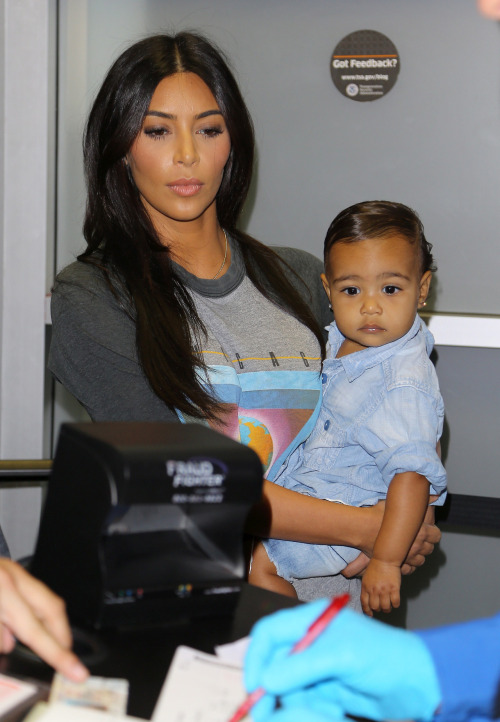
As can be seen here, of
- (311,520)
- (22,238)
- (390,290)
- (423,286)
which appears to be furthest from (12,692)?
(22,238)

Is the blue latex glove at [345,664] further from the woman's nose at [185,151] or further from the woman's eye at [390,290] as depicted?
the woman's nose at [185,151]

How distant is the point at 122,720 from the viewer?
0.79 m

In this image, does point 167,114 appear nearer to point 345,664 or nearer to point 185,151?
point 185,151

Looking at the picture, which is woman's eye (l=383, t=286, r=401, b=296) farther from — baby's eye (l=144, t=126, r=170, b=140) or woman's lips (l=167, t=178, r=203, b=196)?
baby's eye (l=144, t=126, r=170, b=140)

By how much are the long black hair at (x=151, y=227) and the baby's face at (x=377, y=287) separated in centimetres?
15

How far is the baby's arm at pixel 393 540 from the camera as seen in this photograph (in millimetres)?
1661

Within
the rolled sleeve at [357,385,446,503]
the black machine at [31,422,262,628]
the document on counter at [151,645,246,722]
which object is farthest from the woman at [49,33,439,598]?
the document on counter at [151,645,246,722]

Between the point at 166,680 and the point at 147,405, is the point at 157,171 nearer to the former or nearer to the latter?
the point at 147,405

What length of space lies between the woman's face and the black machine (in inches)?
34.1

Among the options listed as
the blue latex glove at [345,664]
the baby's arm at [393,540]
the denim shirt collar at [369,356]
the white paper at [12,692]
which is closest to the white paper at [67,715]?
the white paper at [12,692]

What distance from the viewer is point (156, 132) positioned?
1.78 metres

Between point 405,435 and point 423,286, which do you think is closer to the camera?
point 405,435

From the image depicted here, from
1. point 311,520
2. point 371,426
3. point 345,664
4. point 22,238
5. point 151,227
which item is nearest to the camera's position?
point 345,664

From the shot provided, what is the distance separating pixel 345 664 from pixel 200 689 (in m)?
0.23
